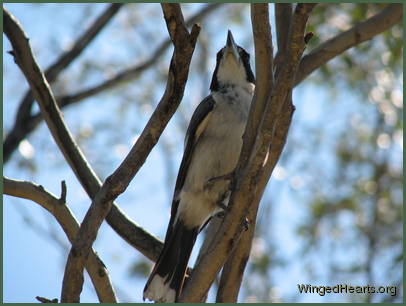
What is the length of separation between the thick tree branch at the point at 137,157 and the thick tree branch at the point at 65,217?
53 centimetres

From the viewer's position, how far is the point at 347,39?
559 cm

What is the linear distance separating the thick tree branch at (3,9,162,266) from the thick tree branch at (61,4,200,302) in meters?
1.00

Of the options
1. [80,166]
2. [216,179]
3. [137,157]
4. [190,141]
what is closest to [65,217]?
[80,166]

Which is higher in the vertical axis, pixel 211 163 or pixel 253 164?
pixel 211 163

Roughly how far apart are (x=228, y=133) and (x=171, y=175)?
20.7 feet

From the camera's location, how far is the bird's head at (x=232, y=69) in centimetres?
570

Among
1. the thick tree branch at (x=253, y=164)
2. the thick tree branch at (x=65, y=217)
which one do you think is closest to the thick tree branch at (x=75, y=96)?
the thick tree branch at (x=65, y=217)

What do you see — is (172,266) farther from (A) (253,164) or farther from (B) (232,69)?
(B) (232,69)

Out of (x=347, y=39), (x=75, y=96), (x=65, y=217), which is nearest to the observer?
(x=65, y=217)

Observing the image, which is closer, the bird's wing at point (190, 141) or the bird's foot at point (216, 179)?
the bird's foot at point (216, 179)

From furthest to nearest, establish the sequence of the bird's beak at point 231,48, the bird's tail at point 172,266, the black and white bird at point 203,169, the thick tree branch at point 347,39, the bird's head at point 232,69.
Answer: the bird's beak at point 231,48
the bird's head at point 232,69
the thick tree branch at point 347,39
the black and white bird at point 203,169
the bird's tail at point 172,266

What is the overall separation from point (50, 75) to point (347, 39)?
324 centimetres

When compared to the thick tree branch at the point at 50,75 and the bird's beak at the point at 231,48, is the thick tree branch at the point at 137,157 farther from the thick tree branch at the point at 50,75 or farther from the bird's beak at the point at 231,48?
the thick tree branch at the point at 50,75

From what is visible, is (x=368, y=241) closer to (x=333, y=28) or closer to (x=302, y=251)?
(x=302, y=251)
